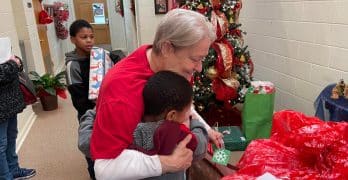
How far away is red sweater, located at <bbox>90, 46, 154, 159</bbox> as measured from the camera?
0.84 meters

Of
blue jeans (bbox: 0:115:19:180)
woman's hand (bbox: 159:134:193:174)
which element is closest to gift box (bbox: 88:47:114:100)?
blue jeans (bbox: 0:115:19:180)

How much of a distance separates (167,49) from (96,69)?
1087mm

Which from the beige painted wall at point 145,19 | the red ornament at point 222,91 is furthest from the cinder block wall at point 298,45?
the beige painted wall at point 145,19

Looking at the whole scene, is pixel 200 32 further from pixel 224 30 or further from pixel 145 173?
pixel 224 30

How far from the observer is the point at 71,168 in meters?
2.60

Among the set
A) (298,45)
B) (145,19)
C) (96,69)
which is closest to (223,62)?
(298,45)

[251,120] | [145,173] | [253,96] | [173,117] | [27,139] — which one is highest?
[173,117]

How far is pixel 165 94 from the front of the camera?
2.85ft

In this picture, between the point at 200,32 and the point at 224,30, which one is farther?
the point at 224,30

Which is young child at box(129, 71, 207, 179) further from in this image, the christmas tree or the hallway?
the christmas tree

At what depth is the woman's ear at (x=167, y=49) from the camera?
965mm

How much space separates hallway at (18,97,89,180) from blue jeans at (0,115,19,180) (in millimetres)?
263

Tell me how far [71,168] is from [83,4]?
7541mm

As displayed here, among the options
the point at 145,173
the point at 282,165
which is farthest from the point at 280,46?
the point at 145,173
